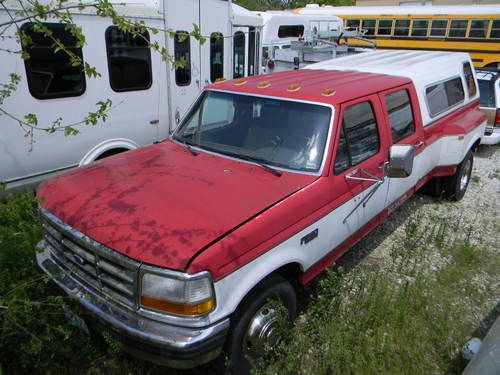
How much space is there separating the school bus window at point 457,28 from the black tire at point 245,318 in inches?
673

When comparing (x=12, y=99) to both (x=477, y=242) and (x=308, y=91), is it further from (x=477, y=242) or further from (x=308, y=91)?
(x=477, y=242)

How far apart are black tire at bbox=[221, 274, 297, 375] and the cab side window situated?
1091 millimetres

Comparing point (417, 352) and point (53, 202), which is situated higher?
point (53, 202)

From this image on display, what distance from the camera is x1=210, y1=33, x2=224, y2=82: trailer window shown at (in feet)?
23.2

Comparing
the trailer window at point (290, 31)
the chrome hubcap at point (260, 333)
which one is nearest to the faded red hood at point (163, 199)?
the chrome hubcap at point (260, 333)

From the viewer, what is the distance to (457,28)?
53.8ft

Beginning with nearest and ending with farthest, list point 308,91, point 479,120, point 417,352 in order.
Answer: point 417,352, point 308,91, point 479,120

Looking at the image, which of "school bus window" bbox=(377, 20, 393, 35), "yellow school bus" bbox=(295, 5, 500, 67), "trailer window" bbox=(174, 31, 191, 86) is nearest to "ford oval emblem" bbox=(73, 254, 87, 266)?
"trailer window" bbox=(174, 31, 191, 86)

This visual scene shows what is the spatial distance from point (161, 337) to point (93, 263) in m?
0.68

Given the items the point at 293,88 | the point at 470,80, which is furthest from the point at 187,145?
the point at 470,80

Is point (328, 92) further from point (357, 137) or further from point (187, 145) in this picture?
point (187, 145)

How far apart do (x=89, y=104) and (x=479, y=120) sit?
5538 millimetres

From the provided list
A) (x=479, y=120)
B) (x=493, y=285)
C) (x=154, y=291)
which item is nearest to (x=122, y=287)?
(x=154, y=291)

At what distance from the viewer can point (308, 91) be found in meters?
3.70
